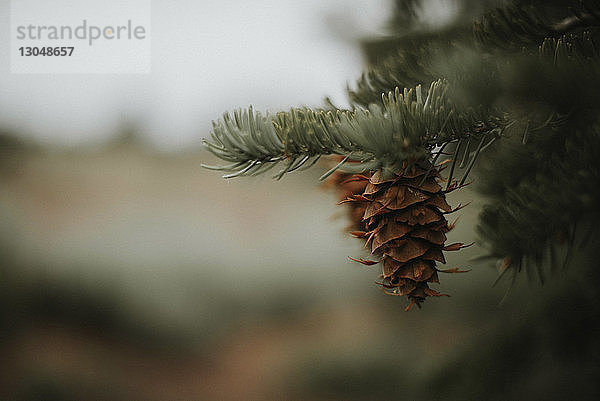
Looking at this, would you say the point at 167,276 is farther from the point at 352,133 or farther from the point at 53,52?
the point at 352,133

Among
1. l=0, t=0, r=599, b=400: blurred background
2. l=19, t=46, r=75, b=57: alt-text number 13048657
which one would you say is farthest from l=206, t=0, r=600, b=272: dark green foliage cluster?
l=19, t=46, r=75, b=57: alt-text number 13048657

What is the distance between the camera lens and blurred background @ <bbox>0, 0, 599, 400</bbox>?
1.02m

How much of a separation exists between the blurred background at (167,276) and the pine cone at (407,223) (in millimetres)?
757

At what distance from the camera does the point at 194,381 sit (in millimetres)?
1053

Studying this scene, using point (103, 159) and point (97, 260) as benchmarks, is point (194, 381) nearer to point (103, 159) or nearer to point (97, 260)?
point (97, 260)

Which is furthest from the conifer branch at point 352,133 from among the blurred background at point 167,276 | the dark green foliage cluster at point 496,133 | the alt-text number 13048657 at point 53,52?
the alt-text number 13048657 at point 53,52

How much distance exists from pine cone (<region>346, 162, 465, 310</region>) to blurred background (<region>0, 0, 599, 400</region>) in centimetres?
76

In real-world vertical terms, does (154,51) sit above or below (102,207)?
above

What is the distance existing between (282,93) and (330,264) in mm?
394

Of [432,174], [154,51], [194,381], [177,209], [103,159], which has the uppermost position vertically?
[154,51]

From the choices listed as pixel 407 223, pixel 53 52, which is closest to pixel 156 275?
pixel 53 52

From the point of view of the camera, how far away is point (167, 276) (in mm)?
1036

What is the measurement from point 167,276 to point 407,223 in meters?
0.90

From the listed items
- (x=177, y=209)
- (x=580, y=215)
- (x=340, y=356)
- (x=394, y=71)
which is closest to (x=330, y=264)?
(x=340, y=356)
